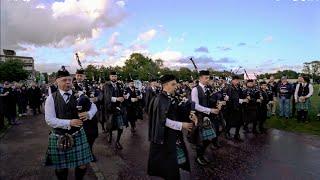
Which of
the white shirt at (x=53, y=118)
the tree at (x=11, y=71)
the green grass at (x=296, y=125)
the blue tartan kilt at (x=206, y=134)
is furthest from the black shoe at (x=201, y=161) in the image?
the tree at (x=11, y=71)

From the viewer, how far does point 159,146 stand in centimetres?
551

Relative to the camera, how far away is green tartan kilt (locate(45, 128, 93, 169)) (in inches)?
218

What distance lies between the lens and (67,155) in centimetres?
555

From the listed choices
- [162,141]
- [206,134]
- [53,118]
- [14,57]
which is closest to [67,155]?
[53,118]

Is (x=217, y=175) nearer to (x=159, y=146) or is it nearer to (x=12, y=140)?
(x=159, y=146)

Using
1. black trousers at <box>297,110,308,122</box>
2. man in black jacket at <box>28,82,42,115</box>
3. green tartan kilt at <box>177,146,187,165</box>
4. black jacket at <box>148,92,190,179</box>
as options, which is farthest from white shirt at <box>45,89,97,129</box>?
man in black jacket at <box>28,82,42,115</box>

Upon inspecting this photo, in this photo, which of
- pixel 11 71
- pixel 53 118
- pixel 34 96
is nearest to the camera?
pixel 53 118

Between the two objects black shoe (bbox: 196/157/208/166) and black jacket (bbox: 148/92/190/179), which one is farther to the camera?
black shoe (bbox: 196/157/208/166)

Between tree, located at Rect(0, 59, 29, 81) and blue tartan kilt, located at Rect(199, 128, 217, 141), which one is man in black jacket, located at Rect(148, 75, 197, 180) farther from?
tree, located at Rect(0, 59, 29, 81)

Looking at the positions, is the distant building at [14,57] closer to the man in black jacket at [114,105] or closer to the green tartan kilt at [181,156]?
the man in black jacket at [114,105]

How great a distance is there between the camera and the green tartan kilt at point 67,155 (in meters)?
5.54

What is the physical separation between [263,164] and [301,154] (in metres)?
1.57

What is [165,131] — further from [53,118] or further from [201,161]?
[201,161]

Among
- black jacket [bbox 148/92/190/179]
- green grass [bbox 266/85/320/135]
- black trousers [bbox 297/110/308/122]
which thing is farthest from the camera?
black trousers [bbox 297/110/308/122]
